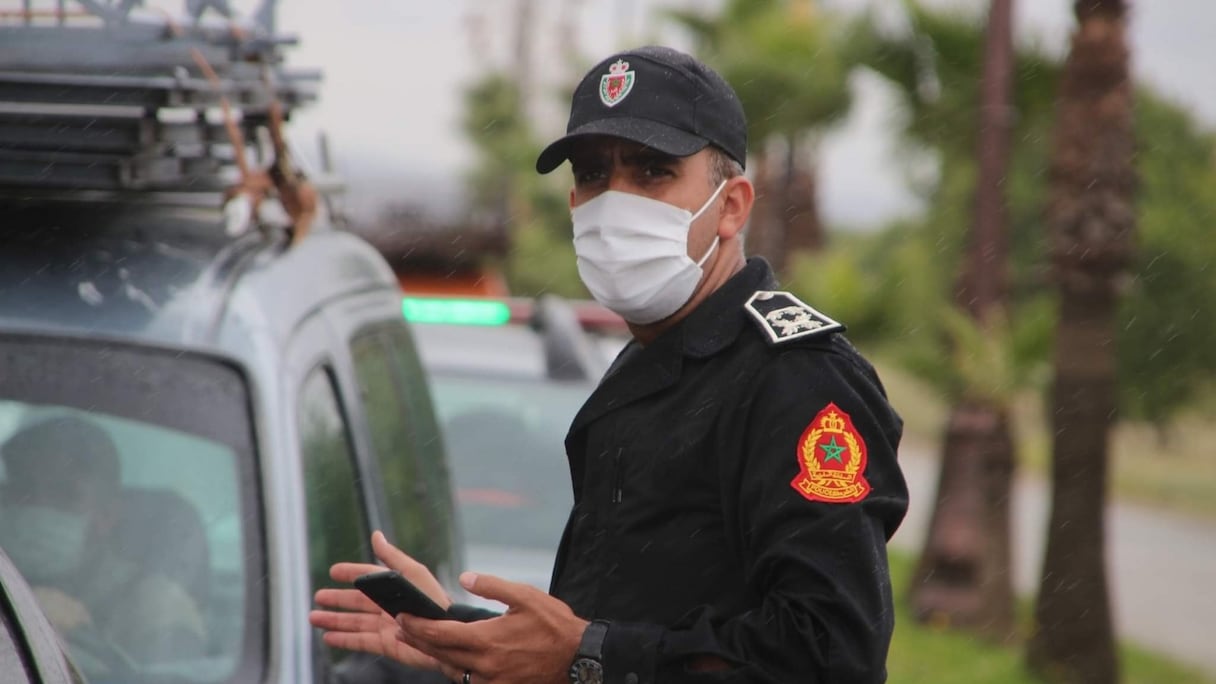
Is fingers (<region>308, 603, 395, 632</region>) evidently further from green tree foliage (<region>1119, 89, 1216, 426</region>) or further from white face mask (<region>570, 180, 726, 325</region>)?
green tree foliage (<region>1119, 89, 1216, 426</region>)

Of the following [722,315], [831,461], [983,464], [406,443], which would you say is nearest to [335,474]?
[406,443]

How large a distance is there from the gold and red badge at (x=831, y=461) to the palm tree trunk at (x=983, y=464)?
1122 cm

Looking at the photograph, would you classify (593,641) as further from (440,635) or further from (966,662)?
(966,662)

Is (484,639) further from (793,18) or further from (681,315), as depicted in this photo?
(793,18)

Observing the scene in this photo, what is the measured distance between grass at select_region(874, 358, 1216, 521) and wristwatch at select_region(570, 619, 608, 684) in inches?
897

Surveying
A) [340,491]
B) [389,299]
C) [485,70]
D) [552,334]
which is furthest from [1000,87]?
[485,70]

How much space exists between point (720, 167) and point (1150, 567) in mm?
19358

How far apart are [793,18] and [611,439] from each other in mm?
20712

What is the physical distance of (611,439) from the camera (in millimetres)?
2443

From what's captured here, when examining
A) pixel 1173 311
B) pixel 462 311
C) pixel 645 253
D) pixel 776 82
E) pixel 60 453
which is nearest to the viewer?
pixel 645 253

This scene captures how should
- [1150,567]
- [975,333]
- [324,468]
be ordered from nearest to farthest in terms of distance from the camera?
[324,468]
[975,333]
[1150,567]

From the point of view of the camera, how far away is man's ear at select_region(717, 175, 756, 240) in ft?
8.45

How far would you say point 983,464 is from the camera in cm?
1380

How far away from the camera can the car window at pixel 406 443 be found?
4410 mm
